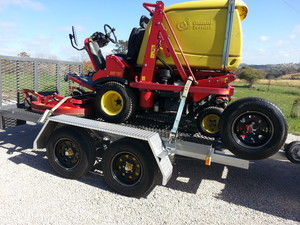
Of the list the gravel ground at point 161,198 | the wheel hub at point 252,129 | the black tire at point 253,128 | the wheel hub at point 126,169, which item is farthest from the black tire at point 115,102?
the wheel hub at point 252,129

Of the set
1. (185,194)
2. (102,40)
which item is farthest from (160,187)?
(102,40)

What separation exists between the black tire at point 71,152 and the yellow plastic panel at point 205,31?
1.76 meters

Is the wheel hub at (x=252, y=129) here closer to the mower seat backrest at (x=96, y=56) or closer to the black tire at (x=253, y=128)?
the black tire at (x=253, y=128)

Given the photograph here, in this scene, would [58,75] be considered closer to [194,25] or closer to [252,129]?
[194,25]

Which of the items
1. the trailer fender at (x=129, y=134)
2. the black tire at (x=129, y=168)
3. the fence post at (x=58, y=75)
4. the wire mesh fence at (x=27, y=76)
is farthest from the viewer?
the fence post at (x=58, y=75)

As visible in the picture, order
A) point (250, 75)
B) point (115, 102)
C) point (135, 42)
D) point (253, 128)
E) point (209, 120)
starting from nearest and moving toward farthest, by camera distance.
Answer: point (253, 128)
point (209, 120)
point (115, 102)
point (135, 42)
point (250, 75)

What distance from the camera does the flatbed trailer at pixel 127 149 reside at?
352 cm

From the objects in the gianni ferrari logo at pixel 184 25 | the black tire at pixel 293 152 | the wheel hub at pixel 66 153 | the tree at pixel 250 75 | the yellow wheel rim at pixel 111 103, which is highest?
the gianni ferrari logo at pixel 184 25

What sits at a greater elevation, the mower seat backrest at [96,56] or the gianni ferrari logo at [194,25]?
the gianni ferrari logo at [194,25]

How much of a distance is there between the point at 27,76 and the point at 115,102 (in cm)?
263

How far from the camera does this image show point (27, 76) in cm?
581

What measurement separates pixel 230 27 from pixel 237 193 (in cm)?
237

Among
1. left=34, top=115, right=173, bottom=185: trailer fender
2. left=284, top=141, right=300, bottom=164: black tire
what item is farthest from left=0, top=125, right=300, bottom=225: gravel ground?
left=284, top=141, right=300, bottom=164: black tire

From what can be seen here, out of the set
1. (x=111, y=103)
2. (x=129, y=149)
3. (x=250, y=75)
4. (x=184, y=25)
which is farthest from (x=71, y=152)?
(x=250, y=75)
